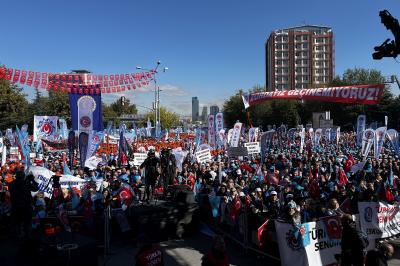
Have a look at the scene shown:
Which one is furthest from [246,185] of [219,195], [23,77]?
[23,77]

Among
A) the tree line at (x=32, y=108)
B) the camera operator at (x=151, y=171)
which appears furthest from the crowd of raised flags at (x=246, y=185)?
the tree line at (x=32, y=108)

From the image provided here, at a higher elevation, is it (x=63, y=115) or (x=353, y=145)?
(x=63, y=115)

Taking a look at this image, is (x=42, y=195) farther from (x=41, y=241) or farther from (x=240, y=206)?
(x=240, y=206)

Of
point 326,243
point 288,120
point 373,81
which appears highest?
point 373,81

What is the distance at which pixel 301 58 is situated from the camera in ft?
419

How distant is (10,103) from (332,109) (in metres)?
52.2

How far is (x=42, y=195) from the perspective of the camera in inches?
465

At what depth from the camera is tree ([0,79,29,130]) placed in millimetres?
54875

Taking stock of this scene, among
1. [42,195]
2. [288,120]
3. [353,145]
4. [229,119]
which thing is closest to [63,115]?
[229,119]

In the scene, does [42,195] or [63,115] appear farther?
[63,115]

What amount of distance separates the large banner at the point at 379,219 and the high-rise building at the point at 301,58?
12005 cm

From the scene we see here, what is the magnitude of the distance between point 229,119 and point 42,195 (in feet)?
257

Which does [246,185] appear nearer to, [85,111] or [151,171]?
[151,171]

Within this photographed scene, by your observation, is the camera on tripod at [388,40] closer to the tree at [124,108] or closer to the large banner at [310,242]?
the large banner at [310,242]
